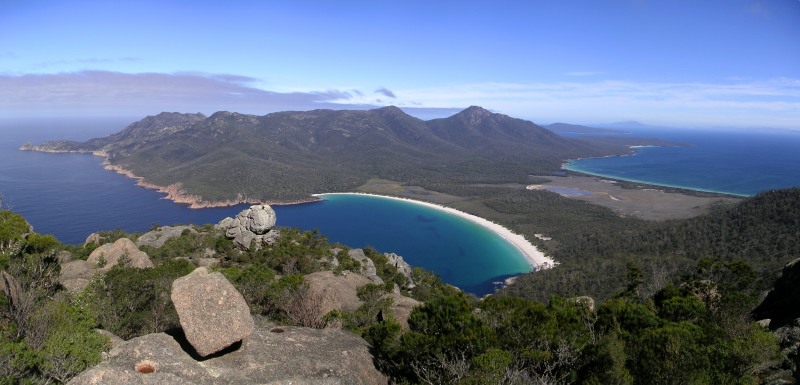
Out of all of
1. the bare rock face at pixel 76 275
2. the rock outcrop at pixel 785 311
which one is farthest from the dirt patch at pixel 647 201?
the bare rock face at pixel 76 275

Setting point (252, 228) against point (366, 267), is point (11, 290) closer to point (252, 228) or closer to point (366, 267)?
point (252, 228)

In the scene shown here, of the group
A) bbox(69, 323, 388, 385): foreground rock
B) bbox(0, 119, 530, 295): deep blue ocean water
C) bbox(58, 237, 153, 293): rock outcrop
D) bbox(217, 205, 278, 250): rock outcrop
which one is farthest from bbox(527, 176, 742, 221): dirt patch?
bbox(58, 237, 153, 293): rock outcrop

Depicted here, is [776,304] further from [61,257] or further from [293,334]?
[61,257]

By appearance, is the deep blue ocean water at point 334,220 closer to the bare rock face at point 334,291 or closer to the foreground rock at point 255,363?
the bare rock face at point 334,291

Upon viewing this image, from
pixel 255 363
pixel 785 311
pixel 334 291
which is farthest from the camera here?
pixel 334 291

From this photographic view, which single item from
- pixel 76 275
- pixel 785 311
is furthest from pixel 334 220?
pixel 785 311

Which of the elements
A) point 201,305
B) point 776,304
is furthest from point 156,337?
point 776,304
